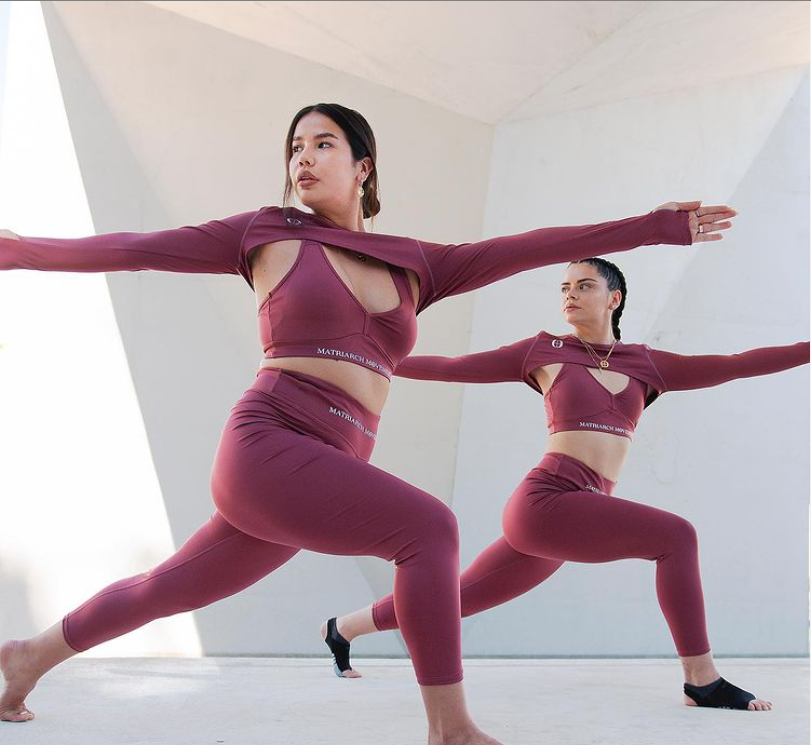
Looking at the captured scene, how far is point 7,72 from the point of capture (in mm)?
4566

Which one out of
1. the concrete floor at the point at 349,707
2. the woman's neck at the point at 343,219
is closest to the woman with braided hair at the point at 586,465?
the concrete floor at the point at 349,707

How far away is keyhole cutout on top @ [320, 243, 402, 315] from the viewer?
233 cm

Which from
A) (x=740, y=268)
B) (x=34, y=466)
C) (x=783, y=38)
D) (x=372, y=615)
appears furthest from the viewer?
(x=740, y=268)

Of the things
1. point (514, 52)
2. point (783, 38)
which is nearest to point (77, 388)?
Result: point (514, 52)

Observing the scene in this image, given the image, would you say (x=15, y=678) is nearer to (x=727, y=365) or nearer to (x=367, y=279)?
(x=367, y=279)

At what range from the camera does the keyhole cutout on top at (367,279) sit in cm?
233

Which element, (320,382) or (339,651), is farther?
(339,651)

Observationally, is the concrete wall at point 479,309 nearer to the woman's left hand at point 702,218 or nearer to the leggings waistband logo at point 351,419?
the leggings waistband logo at point 351,419

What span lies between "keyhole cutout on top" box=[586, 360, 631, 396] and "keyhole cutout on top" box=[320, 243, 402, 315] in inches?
59.1

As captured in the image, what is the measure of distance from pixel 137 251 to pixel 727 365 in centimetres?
228

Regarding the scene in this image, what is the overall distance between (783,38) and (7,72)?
3.94 m

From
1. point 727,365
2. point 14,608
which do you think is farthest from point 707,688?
point 14,608

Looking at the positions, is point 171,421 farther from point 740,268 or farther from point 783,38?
point 783,38

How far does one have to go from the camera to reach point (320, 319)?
7.44 ft
